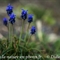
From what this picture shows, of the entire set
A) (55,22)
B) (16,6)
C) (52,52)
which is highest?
(16,6)

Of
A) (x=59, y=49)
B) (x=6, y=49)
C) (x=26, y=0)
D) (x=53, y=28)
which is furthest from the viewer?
(x=26, y=0)

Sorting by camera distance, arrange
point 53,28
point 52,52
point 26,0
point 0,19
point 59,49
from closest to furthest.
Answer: point 52,52 < point 59,49 < point 53,28 < point 0,19 < point 26,0

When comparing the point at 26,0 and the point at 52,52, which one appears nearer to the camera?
the point at 52,52

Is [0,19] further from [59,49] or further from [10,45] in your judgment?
[10,45]

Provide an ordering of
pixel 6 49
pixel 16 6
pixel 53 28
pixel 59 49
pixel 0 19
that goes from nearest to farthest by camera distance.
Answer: pixel 6 49 < pixel 59 49 < pixel 53 28 < pixel 0 19 < pixel 16 6

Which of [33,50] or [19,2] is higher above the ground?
[19,2]

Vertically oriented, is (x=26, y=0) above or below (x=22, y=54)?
above

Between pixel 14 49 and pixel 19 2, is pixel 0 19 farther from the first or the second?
pixel 14 49

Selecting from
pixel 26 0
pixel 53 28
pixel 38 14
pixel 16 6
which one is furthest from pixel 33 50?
pixel 26 0

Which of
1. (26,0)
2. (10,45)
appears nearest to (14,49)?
(10,45)
